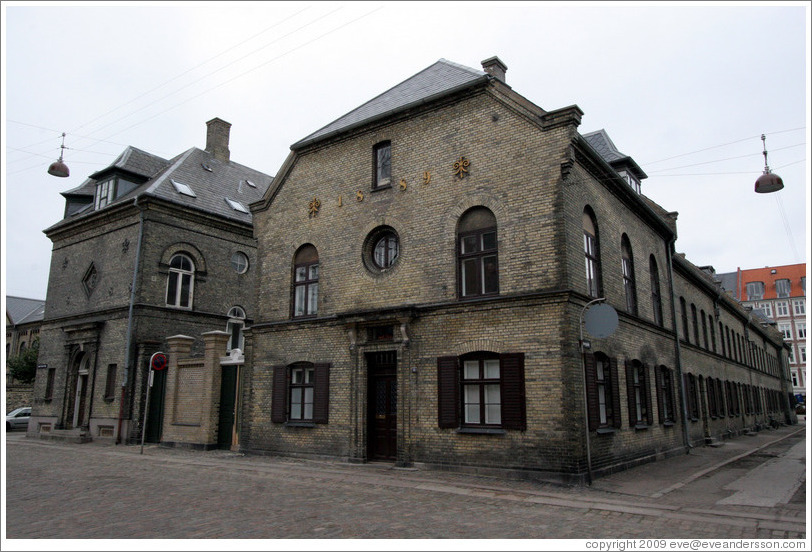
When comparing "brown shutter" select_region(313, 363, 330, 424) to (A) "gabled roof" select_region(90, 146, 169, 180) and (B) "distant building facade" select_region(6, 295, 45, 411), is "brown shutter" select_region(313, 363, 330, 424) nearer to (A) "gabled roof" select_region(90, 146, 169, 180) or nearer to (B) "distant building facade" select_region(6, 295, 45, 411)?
(A) "gabled roof" select_region(90, 146, 169, 180)

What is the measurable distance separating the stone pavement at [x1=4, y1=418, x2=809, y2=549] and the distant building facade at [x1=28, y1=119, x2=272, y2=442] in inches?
294

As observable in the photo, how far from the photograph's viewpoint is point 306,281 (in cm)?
1678

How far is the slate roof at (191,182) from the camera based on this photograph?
80.7 ft

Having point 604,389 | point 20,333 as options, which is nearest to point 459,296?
point 604,389

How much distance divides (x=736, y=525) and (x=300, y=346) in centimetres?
1125

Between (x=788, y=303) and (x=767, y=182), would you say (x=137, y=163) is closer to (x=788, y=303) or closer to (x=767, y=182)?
(x=767, y=182)

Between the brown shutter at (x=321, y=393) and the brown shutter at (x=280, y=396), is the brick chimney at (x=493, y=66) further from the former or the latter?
the brown shutter at (x=280, y=396)

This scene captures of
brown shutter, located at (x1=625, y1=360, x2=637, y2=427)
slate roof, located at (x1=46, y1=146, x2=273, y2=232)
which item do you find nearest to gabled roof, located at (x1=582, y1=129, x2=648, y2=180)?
brown shutter, located at (x1=625, y1=360, x2=637, y2=427)

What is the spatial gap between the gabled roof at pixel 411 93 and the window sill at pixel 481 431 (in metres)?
8.13

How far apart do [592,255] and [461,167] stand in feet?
12.8

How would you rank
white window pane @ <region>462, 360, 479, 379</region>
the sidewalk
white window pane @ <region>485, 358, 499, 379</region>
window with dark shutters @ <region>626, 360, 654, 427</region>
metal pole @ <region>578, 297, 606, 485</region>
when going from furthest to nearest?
1. window with dark shutters @ <region>626, 360, 654, 427</region>
2. white window pane @ <region>462, 360, 479, 379</region>
3. white window pane @ <region>485, 358, 499, 379</region>
4. metal pole @ <region>578, 297, 606, 485</region>
5. the sidewalk

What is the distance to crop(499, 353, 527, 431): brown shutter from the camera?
39.3ft

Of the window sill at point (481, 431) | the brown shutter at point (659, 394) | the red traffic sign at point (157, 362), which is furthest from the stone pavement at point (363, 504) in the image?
the red traffic sign at point (157, 362)

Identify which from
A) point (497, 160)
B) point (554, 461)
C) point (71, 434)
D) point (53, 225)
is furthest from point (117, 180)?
point (554, 461)
